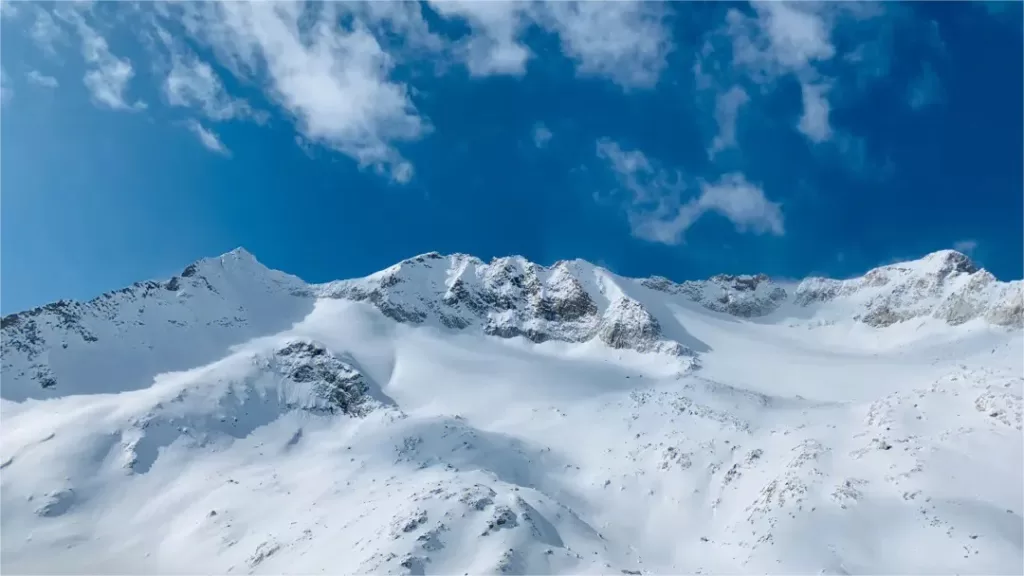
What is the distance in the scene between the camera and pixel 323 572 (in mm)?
40312

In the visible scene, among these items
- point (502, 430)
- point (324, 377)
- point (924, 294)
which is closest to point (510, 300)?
point (324, 377)

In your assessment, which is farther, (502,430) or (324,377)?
(324,377)

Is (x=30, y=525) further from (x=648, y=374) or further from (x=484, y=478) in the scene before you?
(x=648, y=374)

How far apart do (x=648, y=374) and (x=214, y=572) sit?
54.3m

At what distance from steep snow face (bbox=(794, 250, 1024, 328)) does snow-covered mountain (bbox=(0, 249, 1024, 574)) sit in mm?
449

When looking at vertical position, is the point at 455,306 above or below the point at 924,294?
below

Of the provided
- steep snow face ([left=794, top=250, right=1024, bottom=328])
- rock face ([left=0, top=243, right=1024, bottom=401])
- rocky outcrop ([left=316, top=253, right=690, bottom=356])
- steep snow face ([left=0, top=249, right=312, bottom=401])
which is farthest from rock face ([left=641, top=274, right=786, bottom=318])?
steep snow face ([left=0, top=249, right=312, bottom=401])

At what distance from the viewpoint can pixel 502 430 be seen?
69.2 metres

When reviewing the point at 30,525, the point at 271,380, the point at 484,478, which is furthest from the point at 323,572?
the point at 271,380

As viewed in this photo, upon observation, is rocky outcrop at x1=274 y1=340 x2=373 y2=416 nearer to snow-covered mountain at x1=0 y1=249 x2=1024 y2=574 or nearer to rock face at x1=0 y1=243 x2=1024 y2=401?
snow-covered mountain at x1=0 y1=249 x2=1024 y2=574

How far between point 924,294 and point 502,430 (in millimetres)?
75014

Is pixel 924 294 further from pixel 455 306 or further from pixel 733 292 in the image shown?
pixel 455 306

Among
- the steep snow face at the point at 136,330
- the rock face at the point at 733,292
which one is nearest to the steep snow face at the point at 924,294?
the rock face at the point at 733,292

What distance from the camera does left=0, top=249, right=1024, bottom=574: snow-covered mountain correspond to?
42469 millimetres
